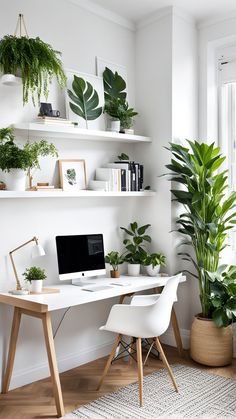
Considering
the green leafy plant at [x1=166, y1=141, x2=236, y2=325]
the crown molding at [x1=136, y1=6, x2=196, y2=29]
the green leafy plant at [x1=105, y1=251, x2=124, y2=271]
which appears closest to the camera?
the green leafy plant at [x1=166, y1=141, x2=236, y2=325]

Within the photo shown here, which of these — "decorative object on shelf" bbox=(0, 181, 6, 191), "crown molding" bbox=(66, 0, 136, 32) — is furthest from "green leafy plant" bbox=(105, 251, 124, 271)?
"crown molding" bbox=(66, 0, 136, 32)

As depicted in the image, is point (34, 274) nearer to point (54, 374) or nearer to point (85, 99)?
point (54, 374)

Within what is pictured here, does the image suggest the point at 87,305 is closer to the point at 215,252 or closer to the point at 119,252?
the point at 119,252

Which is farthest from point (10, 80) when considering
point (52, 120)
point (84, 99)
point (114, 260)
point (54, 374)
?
point (54, 374)

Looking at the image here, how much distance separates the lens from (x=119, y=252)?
13.7 feet

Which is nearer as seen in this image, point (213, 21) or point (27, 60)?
point (27, 60)

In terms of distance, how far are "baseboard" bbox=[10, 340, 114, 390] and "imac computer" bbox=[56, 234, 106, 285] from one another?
2.06ft

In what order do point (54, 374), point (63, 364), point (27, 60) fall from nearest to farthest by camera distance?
point (54, 374) → point (27, 60) → point (63, 364)

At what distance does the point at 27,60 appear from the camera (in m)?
3.10

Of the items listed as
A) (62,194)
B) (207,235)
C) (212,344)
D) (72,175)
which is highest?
(72,175)

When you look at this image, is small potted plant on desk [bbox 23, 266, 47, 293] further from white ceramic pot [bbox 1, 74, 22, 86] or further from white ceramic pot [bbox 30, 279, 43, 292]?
white ceramic pot [bbox 1, 74, 22, 86]

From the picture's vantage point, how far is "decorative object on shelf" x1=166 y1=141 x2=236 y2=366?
3.67 metres

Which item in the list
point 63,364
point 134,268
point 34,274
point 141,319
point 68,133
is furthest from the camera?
point 134,268

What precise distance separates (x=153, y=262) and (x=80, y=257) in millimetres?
692
